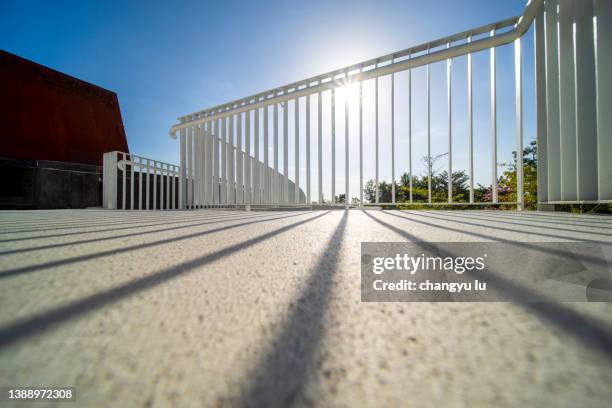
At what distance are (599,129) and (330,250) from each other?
2.02 meters

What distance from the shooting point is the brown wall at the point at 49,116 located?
4828 mm

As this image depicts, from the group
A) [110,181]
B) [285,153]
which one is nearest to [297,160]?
[285,153]

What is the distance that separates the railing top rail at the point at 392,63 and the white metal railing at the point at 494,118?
0.01m

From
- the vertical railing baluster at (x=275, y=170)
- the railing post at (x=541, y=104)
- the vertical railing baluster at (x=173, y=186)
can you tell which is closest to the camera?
the railing post at (x=541, y=104)

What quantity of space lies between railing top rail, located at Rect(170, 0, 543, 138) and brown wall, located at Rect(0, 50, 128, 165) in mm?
4208

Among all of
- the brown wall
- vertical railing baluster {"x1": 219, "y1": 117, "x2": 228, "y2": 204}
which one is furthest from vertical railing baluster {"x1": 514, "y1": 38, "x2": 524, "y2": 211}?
the brown wall

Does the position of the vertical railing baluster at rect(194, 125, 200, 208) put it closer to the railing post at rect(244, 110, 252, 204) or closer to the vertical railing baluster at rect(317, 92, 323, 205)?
the railing post at rect(244, 110, 252, 204)

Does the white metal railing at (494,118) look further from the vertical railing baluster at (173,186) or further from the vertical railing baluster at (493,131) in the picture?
the vertical railing baluster at (173,186)

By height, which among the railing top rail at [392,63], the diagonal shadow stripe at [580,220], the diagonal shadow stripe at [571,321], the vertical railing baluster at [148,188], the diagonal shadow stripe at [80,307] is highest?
the railing top rail at [392,63]

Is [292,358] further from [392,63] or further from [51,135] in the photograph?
[51,135]

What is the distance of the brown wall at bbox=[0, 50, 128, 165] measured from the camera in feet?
15.8

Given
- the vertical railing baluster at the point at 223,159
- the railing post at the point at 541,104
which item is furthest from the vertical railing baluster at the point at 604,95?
the vertical railing baluster at the point at 223,159

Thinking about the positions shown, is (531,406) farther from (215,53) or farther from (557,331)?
(215,53)

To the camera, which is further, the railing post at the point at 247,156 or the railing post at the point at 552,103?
the railing post at the point at 247,156
